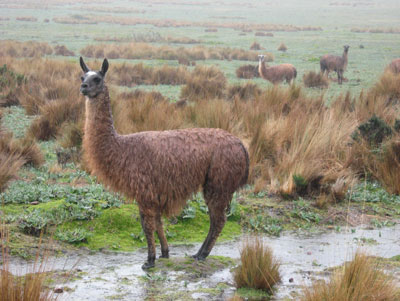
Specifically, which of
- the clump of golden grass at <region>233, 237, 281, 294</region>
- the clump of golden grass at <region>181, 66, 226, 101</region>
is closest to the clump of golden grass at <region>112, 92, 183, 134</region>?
the clump of golden grass at <region>181, 66, 226, 101</region>

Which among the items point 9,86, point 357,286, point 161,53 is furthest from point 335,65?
point 357,286

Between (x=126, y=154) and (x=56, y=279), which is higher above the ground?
(x=126, y=154)

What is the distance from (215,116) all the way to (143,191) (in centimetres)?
487

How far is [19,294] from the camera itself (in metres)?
4.07

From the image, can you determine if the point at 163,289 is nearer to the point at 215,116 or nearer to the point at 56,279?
the point at 56,279

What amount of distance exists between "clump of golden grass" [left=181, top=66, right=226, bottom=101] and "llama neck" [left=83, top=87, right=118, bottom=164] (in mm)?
8713

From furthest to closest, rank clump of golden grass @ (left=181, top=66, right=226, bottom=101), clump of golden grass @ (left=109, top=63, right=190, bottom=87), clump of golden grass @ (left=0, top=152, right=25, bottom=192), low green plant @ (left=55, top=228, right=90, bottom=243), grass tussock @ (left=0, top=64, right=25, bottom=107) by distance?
clump of golden grass @ (left=109, top=63, right=190, bottom=87) < clump of golden grass @ (left=181, top=66, right=226, bottom=101) < grass tussock @ (left=0, top=64, right=25, bottom=107) < clump of golden grass @ (left=0, top=152, right=25, bottom=192) < low green plant @ (left=55, top=228, right=90, bottom=243)

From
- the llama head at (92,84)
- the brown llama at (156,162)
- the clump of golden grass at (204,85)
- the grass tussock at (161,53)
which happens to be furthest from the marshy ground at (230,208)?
the grass tussock at (161,53)

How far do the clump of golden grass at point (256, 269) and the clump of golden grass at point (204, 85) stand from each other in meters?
9.23

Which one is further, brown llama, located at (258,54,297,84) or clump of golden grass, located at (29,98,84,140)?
brown llama, located at (258,54,297,84)

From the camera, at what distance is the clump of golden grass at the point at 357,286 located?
14.6 feet

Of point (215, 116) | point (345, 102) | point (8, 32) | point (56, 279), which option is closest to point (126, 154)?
point (56, 279)

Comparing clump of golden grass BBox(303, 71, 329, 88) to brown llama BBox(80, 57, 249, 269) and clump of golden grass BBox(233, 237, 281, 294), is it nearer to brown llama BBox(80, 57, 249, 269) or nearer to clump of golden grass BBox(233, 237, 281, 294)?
brown llama BBox(80, 57, 249, 269)

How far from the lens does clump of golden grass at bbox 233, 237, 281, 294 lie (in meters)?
5.26
